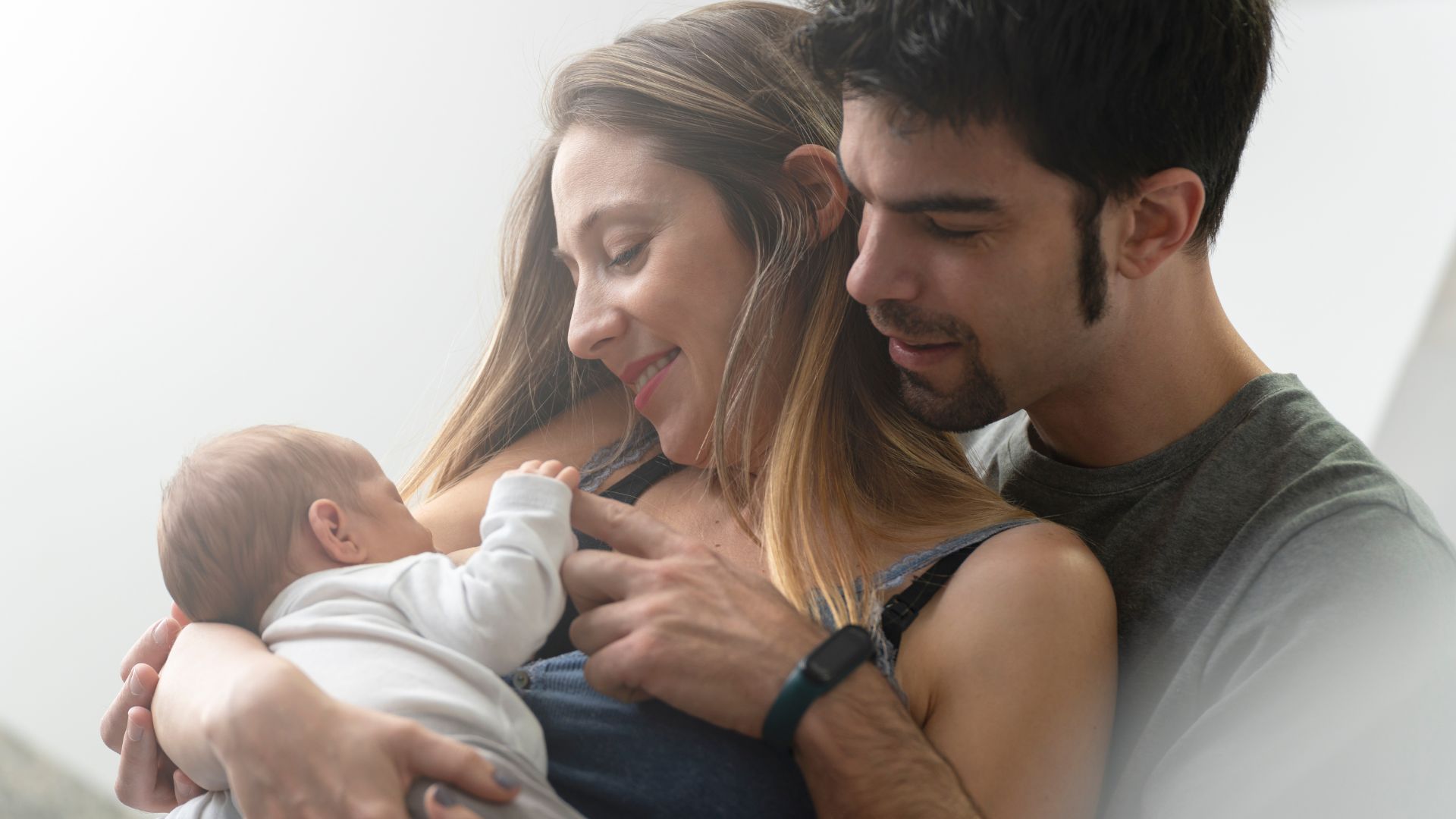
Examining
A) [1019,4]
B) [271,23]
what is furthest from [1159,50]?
[271,23]

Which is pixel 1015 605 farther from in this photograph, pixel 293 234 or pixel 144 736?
pixel 293 234

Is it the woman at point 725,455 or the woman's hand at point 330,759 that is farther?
the woman at point 725,455

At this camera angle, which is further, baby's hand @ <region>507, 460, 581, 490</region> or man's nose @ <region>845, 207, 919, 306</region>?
man's nose @ <region>845, 207, 919, 306</region>

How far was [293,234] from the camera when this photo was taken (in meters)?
1.34

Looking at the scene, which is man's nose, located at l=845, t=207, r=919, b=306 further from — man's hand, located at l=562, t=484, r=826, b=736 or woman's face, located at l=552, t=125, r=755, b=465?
man's hand, located at l=562, t=484, r=826, b=736

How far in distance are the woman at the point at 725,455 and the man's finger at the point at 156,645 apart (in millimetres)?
40

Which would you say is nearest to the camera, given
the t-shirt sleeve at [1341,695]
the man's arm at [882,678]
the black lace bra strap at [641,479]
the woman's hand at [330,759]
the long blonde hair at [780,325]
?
the woman's hand at [330,759]

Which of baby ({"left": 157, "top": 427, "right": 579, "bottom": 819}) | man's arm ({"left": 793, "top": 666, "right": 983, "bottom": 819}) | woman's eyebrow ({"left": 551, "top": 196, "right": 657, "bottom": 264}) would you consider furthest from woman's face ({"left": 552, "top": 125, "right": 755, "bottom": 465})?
man's arm ({"left": 793, "top": 666, "right": 983, "bottom": 819})

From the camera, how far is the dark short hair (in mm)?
919

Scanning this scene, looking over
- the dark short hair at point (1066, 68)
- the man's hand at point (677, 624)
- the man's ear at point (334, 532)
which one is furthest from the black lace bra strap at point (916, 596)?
the man's ear at point (334, 532)

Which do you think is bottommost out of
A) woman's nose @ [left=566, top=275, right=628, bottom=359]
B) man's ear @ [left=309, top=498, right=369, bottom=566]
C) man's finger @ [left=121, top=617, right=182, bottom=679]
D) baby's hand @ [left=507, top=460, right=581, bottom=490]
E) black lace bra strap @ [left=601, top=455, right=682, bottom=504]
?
man's finger @ [left=121, top=617, right=182, bottom=679]

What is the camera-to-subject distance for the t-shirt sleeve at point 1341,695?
94 cm

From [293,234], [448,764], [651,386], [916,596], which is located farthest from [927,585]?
[293,234]

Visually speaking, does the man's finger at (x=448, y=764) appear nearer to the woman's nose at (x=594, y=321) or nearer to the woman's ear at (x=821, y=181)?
the woman's nose at (x=594, y=321)
